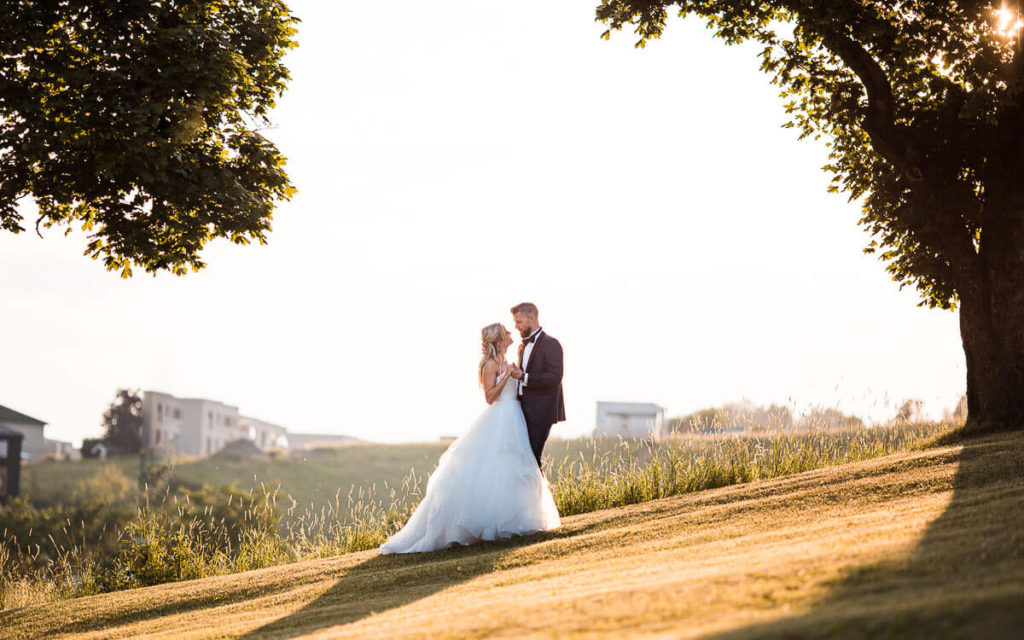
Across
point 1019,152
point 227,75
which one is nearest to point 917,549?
point 1019,152

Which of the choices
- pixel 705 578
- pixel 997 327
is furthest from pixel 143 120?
pixel 997 327

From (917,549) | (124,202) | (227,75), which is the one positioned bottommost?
(917,549)

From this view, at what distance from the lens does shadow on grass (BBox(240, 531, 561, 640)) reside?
8.18 meters

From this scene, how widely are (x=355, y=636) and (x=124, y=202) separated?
11.6 metres

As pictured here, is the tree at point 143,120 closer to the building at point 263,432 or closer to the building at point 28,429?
the building at point 28,429

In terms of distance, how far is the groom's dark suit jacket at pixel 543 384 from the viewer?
37.2 feet

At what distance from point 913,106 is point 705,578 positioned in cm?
1239

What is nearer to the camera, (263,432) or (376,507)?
(376,507)

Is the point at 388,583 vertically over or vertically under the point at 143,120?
under

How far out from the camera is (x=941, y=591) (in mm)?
5012

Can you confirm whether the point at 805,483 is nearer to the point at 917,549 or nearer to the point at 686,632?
the point at 917,549

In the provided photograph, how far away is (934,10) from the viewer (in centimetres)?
1387

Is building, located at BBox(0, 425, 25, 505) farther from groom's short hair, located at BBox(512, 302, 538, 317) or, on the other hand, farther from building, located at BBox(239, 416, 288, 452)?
groom's short hair, located at BBox(512, 302, 538, 317)

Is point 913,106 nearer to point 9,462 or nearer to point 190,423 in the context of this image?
point 9,462
